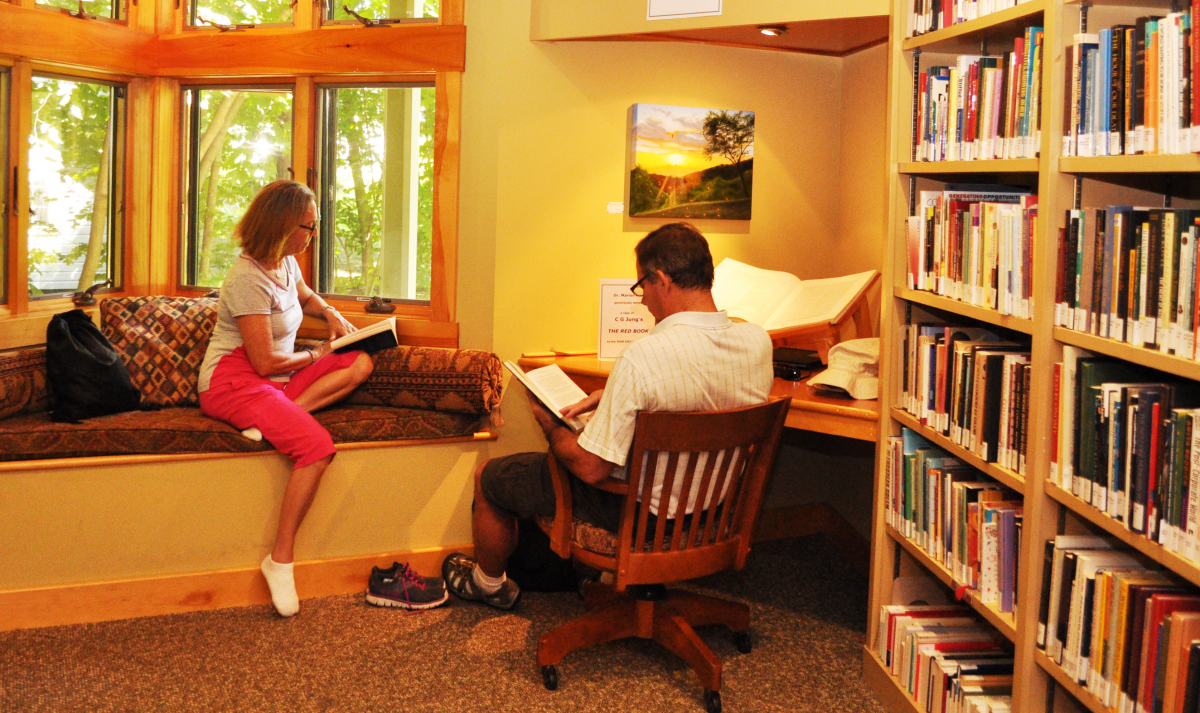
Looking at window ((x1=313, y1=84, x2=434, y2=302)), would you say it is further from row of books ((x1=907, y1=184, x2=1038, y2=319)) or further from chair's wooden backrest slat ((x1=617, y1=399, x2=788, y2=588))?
row of books ((x1=907, y1=184, x2=1038, y2=319))

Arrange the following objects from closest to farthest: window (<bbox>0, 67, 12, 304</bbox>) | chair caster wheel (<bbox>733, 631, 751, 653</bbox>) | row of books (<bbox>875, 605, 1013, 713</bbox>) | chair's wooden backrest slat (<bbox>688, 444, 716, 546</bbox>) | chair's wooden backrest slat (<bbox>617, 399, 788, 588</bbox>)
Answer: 1. row of books (<bbox>875, 605, 1013, 713</bbox>)
2. chair's wooden backrest slat (<bbox>617, 399, 788, 588</bbox>)
3. chair's wooden backrest slat (<bbox>688, 444, 716, 546</bbox>)
4. chair caster wheel (<bbox>733, 631, 751, 653</bbox>)
5. window (<bbox>0, 67, 12, 304</bbox>)

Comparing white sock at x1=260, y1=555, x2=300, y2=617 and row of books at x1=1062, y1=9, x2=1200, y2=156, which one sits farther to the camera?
white sock at x1=260, y1=555, x2=300, y2=617

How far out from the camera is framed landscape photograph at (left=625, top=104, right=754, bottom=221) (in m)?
3.70

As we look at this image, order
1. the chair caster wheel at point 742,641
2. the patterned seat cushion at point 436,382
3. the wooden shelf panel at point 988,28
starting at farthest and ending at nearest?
the patterned seat cushion at point 436,382 → the chair caster wheel at point 742,641 → the wooden shelf panel at point 988,28

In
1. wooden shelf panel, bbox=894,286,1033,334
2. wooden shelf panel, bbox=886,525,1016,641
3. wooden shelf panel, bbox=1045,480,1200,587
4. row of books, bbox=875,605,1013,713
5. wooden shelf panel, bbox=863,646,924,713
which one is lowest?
wooden shelf panel, bbox=863,646,924,713

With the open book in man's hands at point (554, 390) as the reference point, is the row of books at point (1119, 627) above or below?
below

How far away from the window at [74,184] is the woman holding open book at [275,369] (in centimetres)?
104

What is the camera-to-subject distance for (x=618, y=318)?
356 cm

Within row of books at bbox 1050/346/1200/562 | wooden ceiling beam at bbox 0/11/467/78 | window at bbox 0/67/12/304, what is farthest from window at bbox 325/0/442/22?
Result: row of books at bbox 1050/346/1200/562

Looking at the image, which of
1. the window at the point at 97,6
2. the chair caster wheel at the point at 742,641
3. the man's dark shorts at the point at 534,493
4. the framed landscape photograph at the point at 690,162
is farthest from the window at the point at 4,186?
the chair caster wheel at the point at 742,641

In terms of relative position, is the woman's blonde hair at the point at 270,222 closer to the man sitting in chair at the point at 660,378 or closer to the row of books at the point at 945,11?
the man sitting in chair at the point at 660,378

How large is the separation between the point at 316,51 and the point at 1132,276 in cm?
315

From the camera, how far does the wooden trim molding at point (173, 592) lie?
3.03 meters

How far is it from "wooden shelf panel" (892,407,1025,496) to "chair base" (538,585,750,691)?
79 cm
